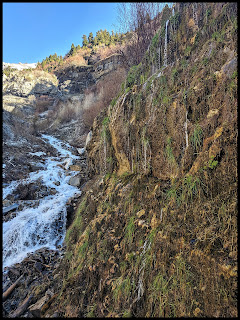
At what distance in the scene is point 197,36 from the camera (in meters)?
3.47

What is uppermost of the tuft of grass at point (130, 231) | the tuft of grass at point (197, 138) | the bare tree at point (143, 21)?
the bare tree at point (143, 21)

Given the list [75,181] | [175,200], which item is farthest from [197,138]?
[75,181]

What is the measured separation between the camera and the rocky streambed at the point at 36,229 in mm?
3348

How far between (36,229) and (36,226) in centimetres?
12

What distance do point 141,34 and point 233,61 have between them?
7.73 meters

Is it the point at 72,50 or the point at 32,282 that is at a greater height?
the point at 72,50

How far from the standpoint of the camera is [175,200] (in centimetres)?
229

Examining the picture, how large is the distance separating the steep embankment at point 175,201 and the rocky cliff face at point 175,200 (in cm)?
1

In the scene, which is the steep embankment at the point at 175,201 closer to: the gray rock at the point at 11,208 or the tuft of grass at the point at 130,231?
the tuft of grass at the point at 130,231

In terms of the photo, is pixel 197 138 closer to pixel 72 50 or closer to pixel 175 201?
pixel 175 201

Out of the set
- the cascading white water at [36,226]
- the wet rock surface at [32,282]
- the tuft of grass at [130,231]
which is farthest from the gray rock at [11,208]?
the tuft of grass at [130,231]

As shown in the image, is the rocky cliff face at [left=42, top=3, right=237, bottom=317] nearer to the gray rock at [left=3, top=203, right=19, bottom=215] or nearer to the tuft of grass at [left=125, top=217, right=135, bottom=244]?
the tuft of grass at [left=125, top=217, right=135, bottom=244]

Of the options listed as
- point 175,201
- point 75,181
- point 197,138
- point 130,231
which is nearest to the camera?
point 175,201

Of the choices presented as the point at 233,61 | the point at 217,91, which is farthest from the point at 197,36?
the point at 217,91
